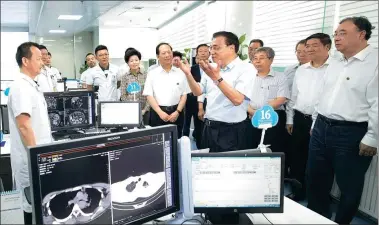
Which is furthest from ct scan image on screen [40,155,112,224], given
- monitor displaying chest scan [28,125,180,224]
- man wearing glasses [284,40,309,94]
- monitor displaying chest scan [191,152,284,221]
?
man wearing glasses [284,40,309,94]

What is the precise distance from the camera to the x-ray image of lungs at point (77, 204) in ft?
3.10

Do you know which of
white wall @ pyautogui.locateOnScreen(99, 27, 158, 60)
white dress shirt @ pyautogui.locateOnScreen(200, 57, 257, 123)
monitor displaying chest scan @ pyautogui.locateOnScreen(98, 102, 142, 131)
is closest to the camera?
white dress shirt @ pyautogui.locateOnScreen(200, 57, 257, 123)

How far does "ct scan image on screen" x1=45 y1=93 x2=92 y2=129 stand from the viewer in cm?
267

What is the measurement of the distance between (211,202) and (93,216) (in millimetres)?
488

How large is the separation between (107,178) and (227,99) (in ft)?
5.27

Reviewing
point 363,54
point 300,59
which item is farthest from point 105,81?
point 363,54

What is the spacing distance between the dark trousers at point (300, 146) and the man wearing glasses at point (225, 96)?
73 cm

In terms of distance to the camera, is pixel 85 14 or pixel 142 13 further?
pixel 142 13

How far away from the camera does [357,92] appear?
6.95 feet

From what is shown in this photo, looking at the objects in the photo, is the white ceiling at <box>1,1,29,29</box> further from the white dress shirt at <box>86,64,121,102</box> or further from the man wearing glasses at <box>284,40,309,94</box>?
the man wearing glasses at <box>284,40,309,94</box>

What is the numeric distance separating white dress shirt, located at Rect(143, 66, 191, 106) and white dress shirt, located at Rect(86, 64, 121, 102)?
63cm

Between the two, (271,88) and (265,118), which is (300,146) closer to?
(271,88)

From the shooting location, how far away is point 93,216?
103 centimetres

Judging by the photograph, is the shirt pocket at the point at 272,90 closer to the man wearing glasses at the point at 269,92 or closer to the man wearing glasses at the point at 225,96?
the man wearing glasses at the point at 269,92
